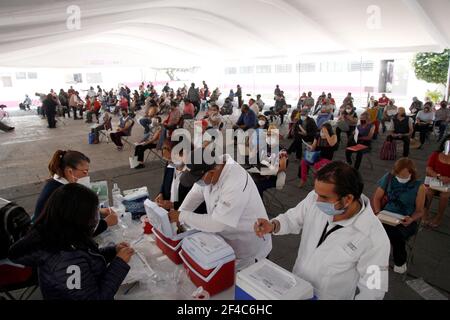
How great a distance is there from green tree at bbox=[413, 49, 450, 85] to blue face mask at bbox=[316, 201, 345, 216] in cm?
1760

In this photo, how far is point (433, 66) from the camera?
1543 cm

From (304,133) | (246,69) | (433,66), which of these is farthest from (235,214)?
(246,69)

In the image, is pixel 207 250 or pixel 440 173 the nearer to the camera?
pixel 207 250

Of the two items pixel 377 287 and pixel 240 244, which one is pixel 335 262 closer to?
pixel 377 287

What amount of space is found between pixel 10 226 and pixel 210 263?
1.56 meters

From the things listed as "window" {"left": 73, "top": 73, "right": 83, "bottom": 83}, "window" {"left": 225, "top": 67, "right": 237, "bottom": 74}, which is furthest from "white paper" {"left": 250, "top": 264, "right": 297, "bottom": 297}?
"window" {"left": 73, "top": 73, "right": 83, "bottom": 83}

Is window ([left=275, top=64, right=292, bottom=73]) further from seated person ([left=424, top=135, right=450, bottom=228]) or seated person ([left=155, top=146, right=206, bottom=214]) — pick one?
seated person ([left=155, top=146, right=206, bottom=214])

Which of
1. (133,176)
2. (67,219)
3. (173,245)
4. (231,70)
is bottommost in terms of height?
(133,176)

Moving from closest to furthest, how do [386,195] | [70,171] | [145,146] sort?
1. [70,171]
2. [386,195]
3. [145,146]

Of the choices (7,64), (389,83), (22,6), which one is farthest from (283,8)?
(7,64)

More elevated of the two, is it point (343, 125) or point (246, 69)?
point (246, 69)

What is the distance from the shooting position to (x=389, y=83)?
808 inches

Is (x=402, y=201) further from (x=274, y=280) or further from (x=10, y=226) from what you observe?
(x=10, y=226)

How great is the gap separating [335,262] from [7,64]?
1105 inches
